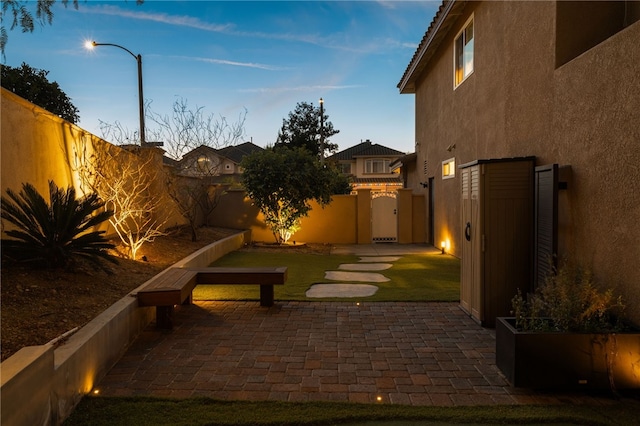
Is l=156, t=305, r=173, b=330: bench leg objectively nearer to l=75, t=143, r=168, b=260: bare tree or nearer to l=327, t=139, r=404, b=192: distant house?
l=75, t=143, r=168, b=260: bare tree

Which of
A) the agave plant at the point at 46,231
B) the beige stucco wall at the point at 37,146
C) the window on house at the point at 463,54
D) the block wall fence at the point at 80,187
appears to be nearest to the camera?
the agave plant at the point at 46,231

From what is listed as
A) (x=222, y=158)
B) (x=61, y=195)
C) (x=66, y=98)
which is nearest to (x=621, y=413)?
(x=61, y=195)

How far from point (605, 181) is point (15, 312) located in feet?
18.5

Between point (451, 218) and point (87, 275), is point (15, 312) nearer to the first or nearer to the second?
point (87, 275)

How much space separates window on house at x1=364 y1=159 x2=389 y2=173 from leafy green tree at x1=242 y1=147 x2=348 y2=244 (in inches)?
1035

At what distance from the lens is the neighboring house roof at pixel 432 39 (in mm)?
10091

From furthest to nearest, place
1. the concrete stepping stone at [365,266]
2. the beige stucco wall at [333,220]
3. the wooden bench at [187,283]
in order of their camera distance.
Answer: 1. the beige stucco wall at [333,220]
2. the concrete stepping stone at [365,266]
3. the wooden bench at [187,283]

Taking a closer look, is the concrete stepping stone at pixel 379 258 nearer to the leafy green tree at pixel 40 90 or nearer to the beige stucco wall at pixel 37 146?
the beige stucco wall at pixel 37 146

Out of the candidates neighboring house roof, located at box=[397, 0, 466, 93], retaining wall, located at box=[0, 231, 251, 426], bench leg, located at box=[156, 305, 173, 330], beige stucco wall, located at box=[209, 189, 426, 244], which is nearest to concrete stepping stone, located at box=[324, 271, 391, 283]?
bench leg, located at box=[156, 305, 173, 330]

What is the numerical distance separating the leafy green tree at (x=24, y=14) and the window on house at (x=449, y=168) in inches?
383

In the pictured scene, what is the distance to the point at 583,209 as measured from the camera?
4.38 m

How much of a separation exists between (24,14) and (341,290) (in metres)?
5.61

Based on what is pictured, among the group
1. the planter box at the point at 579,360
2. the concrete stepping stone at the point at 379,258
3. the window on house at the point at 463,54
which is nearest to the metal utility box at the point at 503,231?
the planter box at the point at 579,360

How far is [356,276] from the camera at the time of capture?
853cm
